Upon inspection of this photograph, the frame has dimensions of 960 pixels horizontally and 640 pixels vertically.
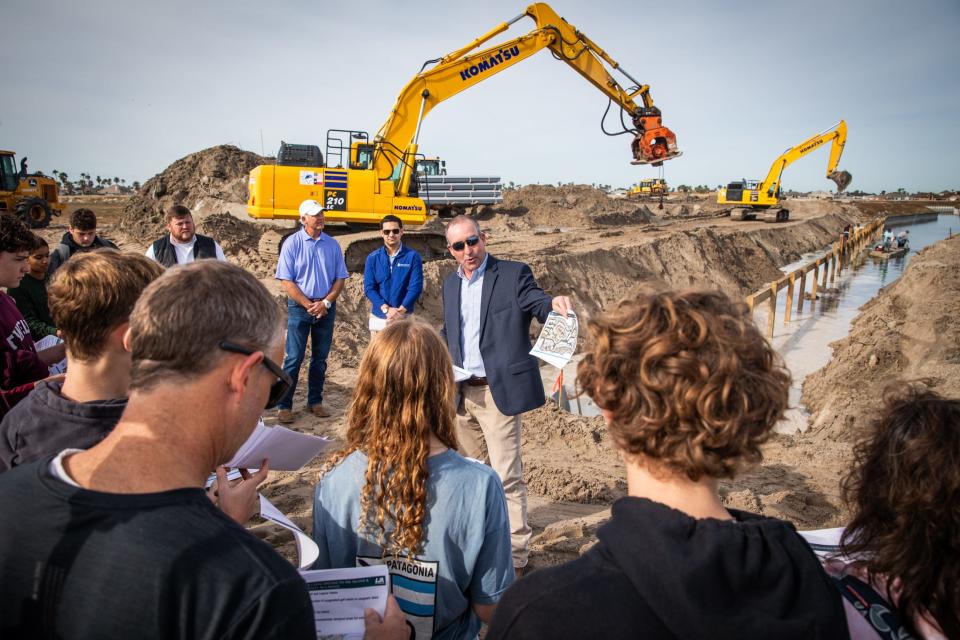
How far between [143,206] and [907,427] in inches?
966

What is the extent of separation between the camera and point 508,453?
3.90 metres

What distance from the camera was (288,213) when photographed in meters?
11.4

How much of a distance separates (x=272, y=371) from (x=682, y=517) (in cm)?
101

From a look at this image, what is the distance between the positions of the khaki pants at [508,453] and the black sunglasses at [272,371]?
8.22 feet

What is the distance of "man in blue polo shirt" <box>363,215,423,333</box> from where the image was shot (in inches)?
237

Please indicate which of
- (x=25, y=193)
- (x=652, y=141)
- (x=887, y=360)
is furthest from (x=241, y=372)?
(x=25, y=193)

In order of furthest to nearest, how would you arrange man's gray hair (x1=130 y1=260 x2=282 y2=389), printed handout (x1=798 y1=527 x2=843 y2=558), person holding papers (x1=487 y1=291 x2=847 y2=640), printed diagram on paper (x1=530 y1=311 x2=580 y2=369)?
printed diagram on paper (x1=530 y1=311 x2=580 y2=369) < printed handout (x1=798 y1=527 x2=843 y2=558) < man's gray hair (x1=130 y1=260 x2=282 y2=389) < person holding papers (x1=487 y1=291 x2=847 y2=640)

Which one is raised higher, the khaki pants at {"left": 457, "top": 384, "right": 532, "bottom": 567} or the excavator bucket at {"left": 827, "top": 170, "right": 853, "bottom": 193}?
the excavator bucket at {"left": 827, "top": 170, "right": 853, "bottom": 193}

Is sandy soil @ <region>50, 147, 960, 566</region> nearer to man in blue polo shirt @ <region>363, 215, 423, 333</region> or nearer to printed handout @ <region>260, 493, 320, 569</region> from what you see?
printed handout @ <region>260, 493, 320, 569</region>

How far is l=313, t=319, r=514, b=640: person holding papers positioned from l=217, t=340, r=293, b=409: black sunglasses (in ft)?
1.38

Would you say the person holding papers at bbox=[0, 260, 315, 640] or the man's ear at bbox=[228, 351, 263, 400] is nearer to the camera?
the person holding papers at bbox=[0, 260, 315, 640]

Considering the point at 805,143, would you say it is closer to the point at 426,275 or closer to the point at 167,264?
the point at 426,275

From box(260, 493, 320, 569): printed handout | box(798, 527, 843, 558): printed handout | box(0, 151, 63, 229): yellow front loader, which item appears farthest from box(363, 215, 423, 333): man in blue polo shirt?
box(0, 151, 63, 229): yellow front loader

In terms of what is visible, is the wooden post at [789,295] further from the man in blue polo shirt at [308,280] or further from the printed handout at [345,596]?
the printed handout at [345,596]
